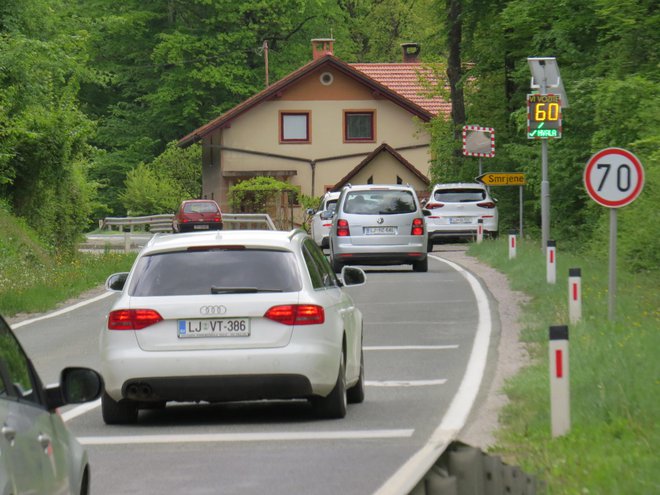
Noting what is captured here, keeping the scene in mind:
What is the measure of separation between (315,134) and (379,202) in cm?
4210

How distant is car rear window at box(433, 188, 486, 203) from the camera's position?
43.2m

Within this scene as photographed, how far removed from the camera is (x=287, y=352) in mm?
11352

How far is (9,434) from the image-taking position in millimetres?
4738

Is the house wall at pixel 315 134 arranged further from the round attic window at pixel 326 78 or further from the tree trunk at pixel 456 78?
the tree trunk at pixel 456 78

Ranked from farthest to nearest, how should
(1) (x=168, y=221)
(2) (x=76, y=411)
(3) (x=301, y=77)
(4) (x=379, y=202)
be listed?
(3) (x=301, y=77)
(1) (x=168, y=221)
(4) (x=379, y=202)
(2) (x=76, y=411)

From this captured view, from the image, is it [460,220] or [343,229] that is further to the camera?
[460,220]

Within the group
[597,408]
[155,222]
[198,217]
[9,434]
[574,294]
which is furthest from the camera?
[155,222]

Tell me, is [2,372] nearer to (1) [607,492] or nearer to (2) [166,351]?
(1) [607,492]

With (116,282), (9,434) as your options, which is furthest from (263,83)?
(9,434)

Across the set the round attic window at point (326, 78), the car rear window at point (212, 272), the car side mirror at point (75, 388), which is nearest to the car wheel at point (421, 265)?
the car rear window at point (212, 272)

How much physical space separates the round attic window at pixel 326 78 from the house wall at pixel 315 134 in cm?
12

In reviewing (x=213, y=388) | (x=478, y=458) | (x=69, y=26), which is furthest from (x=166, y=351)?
(x=69, y=26)

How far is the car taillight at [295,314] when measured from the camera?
37.4 feet

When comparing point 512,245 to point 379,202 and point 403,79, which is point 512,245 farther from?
point 403,79
